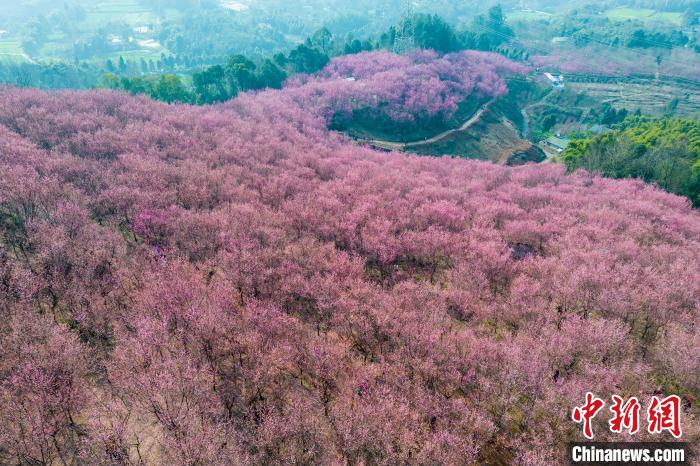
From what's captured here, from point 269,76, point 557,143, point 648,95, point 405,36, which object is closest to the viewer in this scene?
point 269,76

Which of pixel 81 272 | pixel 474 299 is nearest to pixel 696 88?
pixel 474 299

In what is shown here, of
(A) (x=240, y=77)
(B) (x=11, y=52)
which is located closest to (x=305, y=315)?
(A) (x=240, y=77)

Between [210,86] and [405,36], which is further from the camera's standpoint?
[405,36]

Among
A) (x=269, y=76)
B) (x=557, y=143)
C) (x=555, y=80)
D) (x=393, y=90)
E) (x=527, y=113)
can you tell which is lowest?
(x=557, y=143)

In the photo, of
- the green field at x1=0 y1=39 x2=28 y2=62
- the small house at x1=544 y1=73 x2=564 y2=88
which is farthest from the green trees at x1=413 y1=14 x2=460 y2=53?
the green field at x1=0 y1=39 x2=28 y2=62

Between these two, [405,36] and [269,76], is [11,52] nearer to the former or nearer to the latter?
[269,76]

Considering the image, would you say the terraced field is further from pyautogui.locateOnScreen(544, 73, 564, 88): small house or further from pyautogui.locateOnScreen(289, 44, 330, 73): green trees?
pyautogui.locateOnScreen(289, 44, 330, 73): green trees

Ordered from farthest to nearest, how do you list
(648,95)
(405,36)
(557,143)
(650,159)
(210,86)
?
1. (648,95)
2. (405,36)
3. (557,143)
4. (210,86)
5. (650,159)
